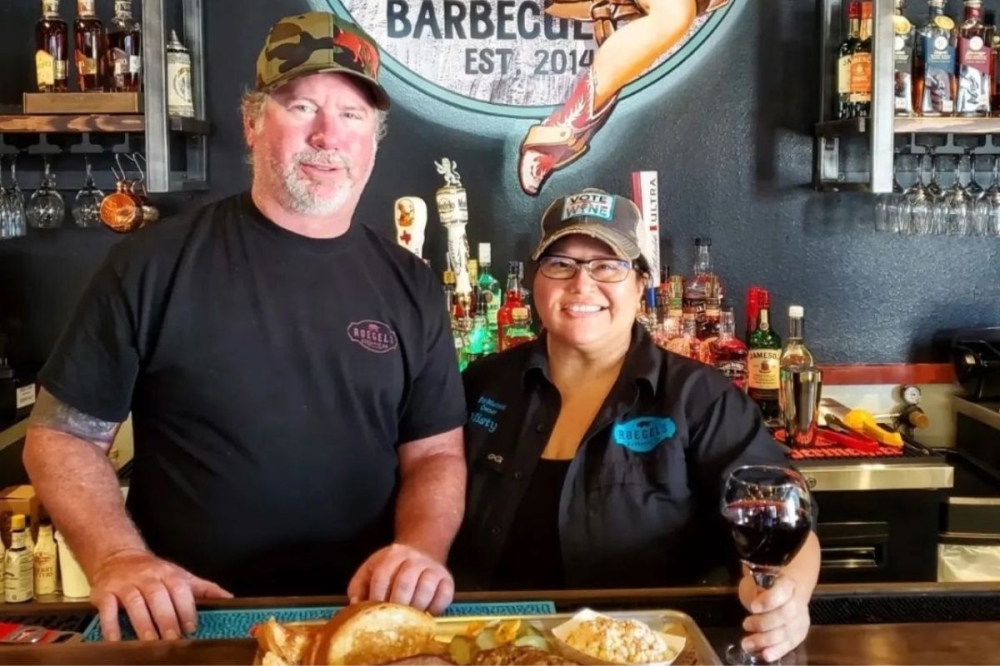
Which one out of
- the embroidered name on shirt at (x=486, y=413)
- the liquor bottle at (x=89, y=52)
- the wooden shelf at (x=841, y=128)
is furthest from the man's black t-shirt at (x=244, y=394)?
the wooden shelf at (x=841, y=128)

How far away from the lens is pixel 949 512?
263 cm

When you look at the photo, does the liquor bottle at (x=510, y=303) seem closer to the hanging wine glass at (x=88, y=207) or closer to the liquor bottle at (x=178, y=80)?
the liquor bottle at (x=178, y=80)

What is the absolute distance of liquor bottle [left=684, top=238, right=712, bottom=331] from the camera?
302cm

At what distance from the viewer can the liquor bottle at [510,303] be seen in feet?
9.59

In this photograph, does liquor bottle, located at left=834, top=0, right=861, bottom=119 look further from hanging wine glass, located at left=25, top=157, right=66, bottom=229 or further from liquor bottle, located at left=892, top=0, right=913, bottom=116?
hanging wine glass, located at left=25, top=157, right=66, bottom=229

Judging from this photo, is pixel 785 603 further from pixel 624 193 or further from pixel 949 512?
pixel 624 193

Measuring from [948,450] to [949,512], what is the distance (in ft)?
1.94

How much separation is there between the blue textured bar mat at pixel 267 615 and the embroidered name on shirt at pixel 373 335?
58 cm

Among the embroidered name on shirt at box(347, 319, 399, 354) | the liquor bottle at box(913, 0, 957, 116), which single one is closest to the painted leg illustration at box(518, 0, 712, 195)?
the liquor bottle at box(913, 0, 957, 116)

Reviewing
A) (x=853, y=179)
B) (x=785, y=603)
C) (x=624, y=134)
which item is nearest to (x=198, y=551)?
(x=785, y=603)

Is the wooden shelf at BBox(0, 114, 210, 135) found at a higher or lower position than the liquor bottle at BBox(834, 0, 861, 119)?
lower

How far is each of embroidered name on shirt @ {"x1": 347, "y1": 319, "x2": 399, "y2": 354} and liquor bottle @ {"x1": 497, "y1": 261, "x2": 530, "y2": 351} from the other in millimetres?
1208

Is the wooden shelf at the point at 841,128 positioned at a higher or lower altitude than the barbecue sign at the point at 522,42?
lower

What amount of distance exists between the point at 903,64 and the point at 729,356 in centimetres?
97
